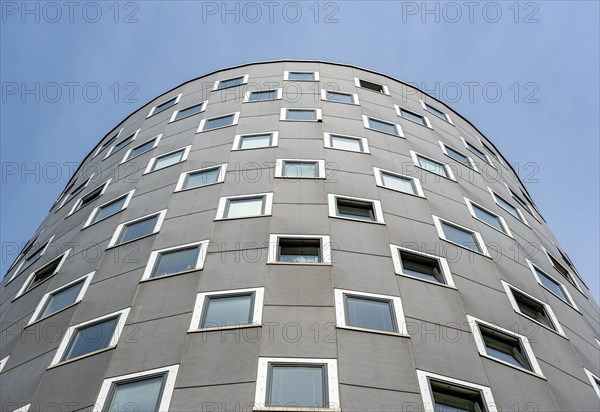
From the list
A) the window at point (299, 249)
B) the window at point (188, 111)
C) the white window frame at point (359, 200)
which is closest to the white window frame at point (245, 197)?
the window at point (299, 249)

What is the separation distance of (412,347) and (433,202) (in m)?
8.74

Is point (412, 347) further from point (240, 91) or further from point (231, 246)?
point (240, 91)

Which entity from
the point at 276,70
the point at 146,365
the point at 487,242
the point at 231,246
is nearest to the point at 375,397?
the point at 146,365

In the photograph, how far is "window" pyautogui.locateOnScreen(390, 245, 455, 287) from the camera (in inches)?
742

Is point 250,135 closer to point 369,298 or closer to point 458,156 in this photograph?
point 458,156

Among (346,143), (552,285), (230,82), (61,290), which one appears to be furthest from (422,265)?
(230,82)

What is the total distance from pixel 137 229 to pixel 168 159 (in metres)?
5.38

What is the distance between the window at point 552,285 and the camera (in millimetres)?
22891

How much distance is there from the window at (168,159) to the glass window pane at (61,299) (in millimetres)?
7150

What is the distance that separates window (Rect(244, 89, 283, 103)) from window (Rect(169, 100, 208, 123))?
2332 millimetres

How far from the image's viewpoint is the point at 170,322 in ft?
53.7

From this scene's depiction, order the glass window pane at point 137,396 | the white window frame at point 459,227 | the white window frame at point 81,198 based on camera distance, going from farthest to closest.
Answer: the white window frame at point 81,198, the white window frame at point 459,227, the glass window pane at point 137,396

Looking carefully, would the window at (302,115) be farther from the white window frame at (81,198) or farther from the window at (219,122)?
the white window frame at (81,198)

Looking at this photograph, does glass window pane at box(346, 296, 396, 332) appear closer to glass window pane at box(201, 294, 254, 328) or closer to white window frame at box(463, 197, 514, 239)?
glass window pane at box(201, 294, 254, 328)
